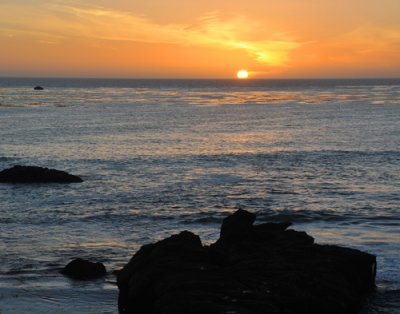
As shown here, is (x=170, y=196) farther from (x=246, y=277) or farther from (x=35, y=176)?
(x=246, y=277)

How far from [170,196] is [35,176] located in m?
11.2

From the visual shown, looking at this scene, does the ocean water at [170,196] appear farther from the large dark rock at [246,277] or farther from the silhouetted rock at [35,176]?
the large dark rock at [246,277]

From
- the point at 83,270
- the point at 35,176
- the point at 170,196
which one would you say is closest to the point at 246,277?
the point at 83,270

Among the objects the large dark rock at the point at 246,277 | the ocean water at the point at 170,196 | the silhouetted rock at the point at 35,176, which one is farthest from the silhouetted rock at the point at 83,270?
the silhouetted rock at the point at 35,176

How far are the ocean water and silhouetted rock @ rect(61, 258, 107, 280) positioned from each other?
1.36ft

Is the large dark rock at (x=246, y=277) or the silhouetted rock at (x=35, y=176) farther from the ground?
the large dark rock at (x=246, y=277)

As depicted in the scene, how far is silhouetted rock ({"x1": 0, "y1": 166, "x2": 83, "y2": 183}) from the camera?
43.0 meters

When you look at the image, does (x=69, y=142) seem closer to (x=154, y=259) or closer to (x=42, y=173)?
(x=42, y=173)

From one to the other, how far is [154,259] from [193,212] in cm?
1499

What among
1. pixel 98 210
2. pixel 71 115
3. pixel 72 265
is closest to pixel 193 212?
pixel 98 210

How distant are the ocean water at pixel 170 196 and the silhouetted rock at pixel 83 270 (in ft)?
1.36

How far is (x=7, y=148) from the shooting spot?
62156 mm

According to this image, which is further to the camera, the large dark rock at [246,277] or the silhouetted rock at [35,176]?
the silhouetted rock at [35,176]

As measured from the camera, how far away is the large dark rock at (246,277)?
52.0 feet
